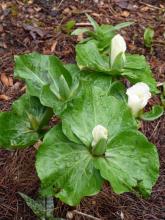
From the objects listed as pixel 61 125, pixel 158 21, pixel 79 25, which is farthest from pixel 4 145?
pixel 158 21

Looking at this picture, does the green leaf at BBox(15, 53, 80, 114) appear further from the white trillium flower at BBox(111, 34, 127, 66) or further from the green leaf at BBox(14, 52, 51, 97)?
the white trillium flower at BBox(111, 34, 127, 66)

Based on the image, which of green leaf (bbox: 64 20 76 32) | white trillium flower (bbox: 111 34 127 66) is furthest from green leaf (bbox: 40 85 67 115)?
green leaf (bbox: 64 20 76 32)

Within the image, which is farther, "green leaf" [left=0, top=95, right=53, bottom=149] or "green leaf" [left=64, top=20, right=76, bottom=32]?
"green leaf" [left=64, top=20, right=76, bottom=32]

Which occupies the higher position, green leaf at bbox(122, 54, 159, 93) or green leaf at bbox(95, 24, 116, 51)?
green leaf at bbox(122, 54, 159, 93)

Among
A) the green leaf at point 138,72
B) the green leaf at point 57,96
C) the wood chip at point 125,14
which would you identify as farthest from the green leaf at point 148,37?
the green leaf at point 57,96

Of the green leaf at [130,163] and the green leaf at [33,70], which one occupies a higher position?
the green leaf at [33,70]

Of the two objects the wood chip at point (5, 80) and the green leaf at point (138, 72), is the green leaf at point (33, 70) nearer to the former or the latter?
the green leaf at point (138, 72)
